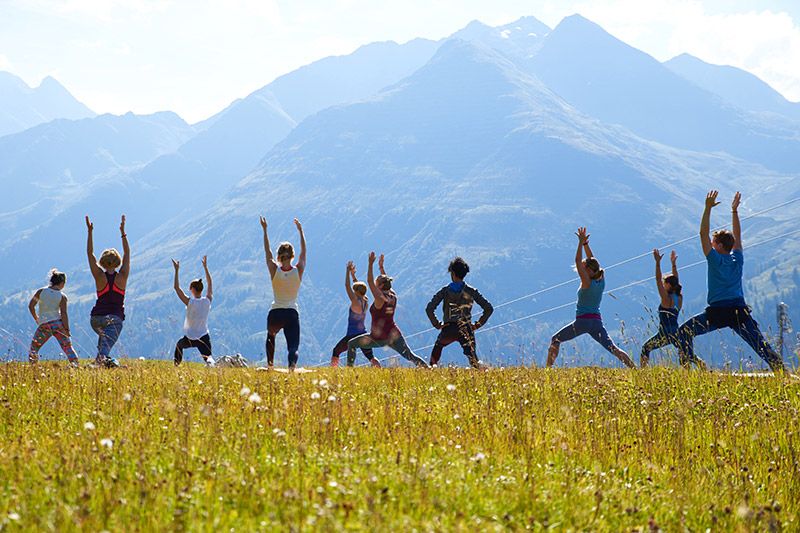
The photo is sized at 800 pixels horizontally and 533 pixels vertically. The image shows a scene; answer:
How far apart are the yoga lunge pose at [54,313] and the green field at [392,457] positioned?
5.72 metres

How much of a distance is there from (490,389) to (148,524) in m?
5.95

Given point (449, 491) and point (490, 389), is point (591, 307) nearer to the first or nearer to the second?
point (490, 389)

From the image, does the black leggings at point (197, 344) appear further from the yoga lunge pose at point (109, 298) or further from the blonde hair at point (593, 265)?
the blonde hair at point (593, 265)

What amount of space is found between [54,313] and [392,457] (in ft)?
39.7

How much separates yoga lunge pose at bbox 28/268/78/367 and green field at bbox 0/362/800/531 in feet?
18.8

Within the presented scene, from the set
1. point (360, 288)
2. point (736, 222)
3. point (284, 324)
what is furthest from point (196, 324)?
point (736, 222)

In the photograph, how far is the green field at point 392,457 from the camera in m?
4.75

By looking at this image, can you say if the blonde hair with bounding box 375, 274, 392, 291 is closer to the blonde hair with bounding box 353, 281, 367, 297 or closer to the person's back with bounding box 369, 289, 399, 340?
the person's back with bounding box 369, 289, 399, 340

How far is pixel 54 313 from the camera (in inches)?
635

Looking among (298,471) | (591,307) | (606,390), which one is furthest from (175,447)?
(591,307)

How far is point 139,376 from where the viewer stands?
1063 centimetres

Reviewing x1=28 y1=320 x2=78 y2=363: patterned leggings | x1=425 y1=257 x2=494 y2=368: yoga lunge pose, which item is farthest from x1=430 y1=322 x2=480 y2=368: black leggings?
x1=28 y1=320 x2=78 y2=363: patterned leggings

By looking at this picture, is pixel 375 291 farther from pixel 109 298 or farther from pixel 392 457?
pixel 392 457

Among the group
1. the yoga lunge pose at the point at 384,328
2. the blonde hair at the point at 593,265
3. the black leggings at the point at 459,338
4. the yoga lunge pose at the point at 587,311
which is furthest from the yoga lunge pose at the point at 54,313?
the blonde hair at the point at 593,265
